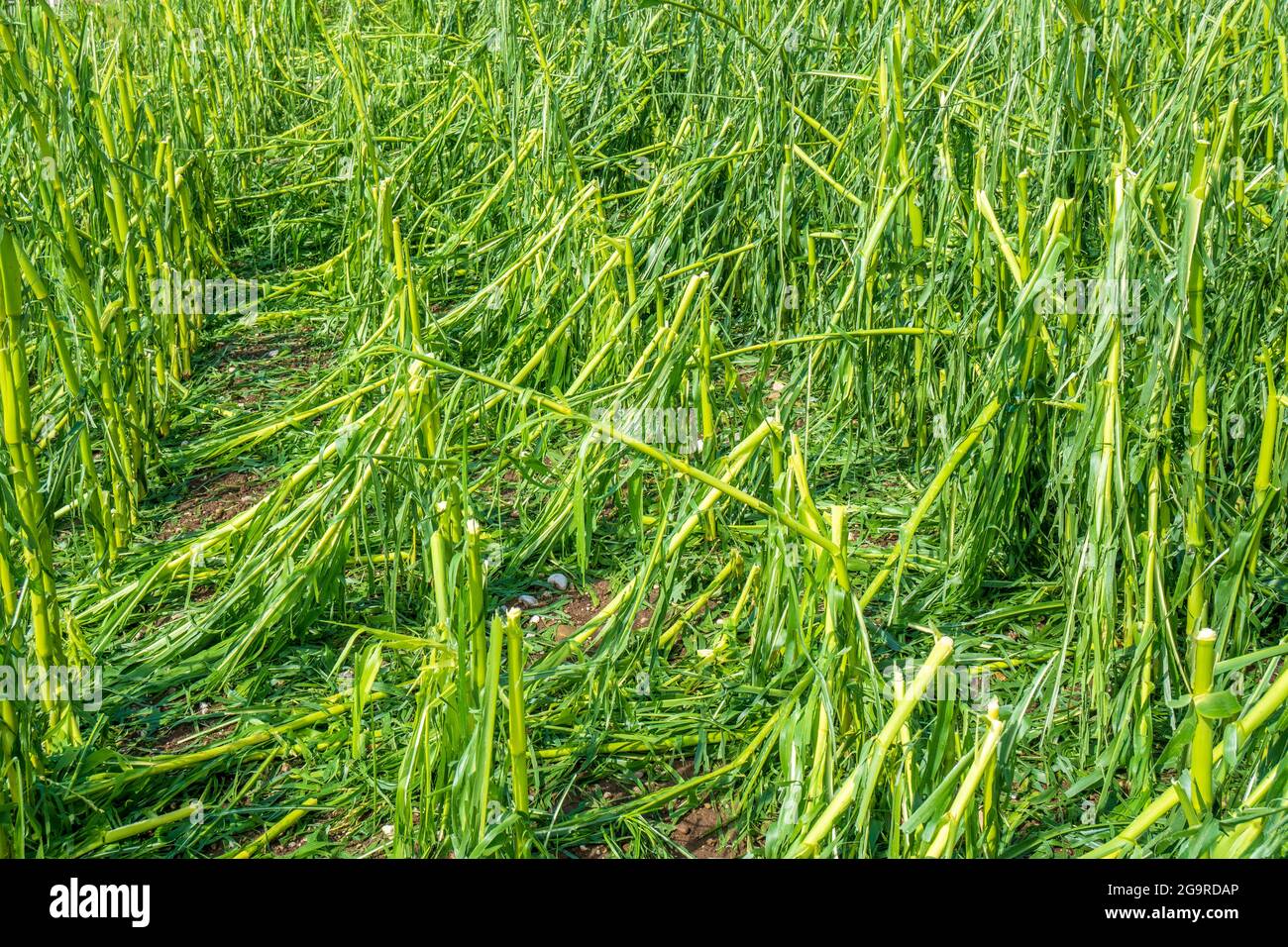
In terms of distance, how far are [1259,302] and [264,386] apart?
2.19m

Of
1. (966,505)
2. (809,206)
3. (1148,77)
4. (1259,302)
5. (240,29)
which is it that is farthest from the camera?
(240,29)

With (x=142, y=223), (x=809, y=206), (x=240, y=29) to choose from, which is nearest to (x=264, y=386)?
(x=142, y=223)

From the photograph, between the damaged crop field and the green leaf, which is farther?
the damaged crop field

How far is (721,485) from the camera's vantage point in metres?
1.76

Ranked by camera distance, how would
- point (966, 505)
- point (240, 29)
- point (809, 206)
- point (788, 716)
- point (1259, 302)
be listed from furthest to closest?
point (240, 29), point (809, 206), point (966, 505), point (1259, 302), point (788, 716)

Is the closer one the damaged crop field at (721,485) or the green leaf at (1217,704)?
the green leaf at (1217,704)

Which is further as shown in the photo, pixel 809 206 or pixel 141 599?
pixel 809 206

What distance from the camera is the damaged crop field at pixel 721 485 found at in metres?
1.75

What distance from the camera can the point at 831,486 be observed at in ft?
8.79

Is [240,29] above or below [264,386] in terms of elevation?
above

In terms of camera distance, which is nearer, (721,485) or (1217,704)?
(1217,704)

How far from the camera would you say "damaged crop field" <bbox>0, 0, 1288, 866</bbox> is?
1.75m

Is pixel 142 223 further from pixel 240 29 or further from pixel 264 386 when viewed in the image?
pixel 240 29

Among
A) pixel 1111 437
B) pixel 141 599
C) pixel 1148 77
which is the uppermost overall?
pixel 1148 77
